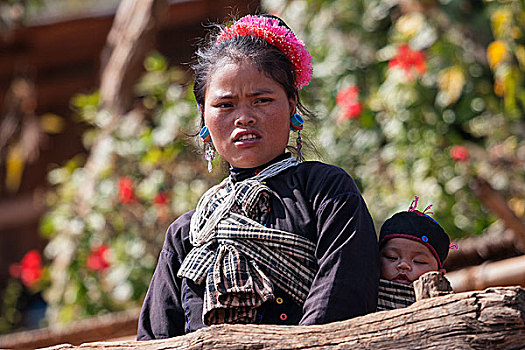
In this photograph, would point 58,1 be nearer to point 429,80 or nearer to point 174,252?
point 429,80

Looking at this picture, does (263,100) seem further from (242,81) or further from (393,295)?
(393,295)

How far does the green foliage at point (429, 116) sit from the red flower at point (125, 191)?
4.15ft

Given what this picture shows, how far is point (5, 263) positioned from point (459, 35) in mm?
5100

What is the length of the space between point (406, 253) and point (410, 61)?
2.99 meters

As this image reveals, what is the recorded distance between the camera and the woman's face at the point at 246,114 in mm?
1931

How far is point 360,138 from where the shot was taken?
4.91 metres

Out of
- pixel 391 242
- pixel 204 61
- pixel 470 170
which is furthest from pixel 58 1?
pixel 391 242

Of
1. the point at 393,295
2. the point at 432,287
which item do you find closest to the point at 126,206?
the point at 393,295

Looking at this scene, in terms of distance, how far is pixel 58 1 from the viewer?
712 cm

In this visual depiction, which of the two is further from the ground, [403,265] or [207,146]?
[207,146]

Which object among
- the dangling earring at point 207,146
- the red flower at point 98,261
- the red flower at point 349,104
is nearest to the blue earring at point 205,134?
the dangling earring at point 207,146

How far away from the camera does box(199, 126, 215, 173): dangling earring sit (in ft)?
6.88

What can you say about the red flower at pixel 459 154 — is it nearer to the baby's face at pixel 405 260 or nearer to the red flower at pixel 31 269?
the baby's face at pixel 405 260

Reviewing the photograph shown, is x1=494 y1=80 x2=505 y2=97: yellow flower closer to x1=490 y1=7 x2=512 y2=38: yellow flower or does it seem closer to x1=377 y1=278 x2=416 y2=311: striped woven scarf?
x1=490 y1=7 x2=512 y2=38: yellow flower
